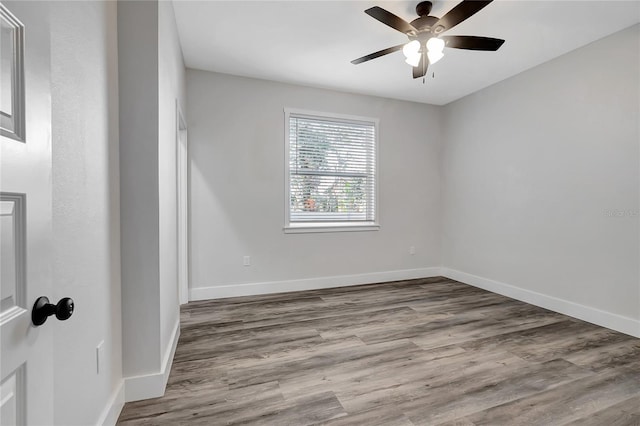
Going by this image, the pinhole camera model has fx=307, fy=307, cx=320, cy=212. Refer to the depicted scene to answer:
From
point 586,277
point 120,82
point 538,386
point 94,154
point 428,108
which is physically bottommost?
point 538,386

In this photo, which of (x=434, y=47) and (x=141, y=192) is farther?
(x=434, y=47)

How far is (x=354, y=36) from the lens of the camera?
2791mm

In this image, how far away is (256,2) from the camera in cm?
234

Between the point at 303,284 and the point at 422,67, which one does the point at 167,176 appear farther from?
the point at 303,284

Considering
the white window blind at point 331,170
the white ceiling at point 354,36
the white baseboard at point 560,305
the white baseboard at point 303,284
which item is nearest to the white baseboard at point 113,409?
the white baseboard at point 303,284

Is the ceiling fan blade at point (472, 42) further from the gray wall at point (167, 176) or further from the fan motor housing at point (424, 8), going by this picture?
the gray wall at point (167, 176)

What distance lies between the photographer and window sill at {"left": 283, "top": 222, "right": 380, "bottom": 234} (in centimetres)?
392

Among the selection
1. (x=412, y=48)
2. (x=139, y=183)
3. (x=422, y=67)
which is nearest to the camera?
(x=139, y=183)

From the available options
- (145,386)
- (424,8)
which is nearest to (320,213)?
(424,8)

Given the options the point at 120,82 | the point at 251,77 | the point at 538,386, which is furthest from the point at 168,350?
the point at 251,77

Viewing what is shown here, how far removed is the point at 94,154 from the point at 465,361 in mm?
2615

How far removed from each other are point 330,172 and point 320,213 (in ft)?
1.86

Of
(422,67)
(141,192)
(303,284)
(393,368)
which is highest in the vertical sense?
(422,67)

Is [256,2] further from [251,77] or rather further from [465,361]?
[465,361]
